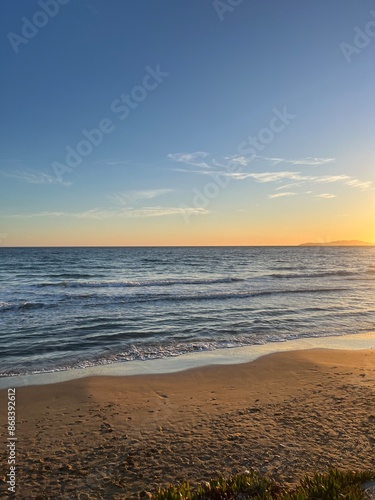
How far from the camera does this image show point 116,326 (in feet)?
57.0

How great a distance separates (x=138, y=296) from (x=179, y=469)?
2289 cm

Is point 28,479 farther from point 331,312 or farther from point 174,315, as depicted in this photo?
point 331,312

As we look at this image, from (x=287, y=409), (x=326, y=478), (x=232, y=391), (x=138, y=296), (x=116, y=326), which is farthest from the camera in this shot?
(x=138, y=296)

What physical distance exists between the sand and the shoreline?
0.58m

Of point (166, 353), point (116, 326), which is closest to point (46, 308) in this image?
point (116, 326)

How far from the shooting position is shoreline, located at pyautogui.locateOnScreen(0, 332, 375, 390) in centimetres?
1039

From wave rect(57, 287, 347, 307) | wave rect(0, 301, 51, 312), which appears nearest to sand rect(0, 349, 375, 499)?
wave rect(0, 301, 51, 312)

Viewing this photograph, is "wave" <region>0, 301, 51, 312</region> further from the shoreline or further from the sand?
the sand

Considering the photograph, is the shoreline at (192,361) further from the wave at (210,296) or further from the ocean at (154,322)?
the wave at (210,296)

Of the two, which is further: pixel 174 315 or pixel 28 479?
pixel 174 315

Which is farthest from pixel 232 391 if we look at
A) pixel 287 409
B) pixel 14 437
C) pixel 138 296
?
pixel 138 296

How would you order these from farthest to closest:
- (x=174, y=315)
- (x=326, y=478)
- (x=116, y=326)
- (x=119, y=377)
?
(x=174, y=315)
(x=116, y=326)
(x=119, y=377)
(x=326, y=478)

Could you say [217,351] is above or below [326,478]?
below

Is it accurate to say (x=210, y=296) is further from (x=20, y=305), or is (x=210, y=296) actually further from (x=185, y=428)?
(x=185, y=428)
